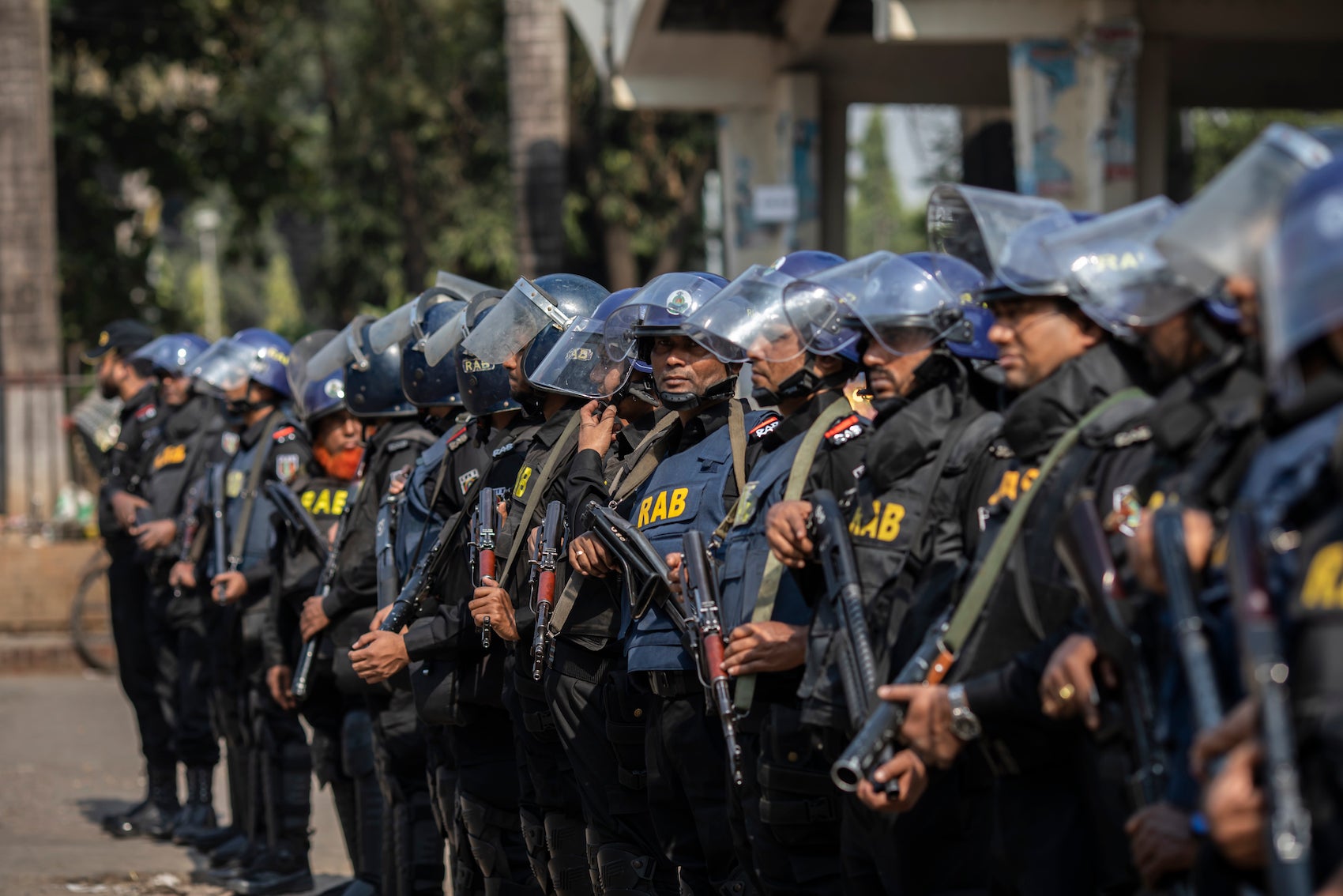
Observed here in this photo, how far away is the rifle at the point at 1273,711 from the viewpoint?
2.45 m

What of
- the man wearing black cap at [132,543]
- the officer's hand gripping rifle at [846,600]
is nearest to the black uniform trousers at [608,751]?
the officer's hand gripping rifle at [846,600]

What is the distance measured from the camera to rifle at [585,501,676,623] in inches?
189

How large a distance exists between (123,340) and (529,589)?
17.0 feet

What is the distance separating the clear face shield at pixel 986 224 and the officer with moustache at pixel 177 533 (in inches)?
211

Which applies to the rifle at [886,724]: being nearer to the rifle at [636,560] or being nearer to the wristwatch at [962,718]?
the wristwatch at [962,718]

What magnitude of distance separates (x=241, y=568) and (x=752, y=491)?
415cm

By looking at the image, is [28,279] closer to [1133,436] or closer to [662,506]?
[662,506]

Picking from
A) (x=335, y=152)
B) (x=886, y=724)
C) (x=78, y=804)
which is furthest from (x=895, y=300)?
(x=335, y=152)

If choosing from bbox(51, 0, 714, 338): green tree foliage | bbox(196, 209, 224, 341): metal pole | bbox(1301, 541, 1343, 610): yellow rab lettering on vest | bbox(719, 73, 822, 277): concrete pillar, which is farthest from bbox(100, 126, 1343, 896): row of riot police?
bbox(196, 209, 224, 341): metal pole

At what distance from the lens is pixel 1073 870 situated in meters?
3.55

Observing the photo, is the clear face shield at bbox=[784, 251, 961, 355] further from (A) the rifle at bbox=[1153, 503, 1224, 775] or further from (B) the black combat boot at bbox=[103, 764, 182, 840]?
(B) the black combat boot at bbox=[103, 764, 182, 840]

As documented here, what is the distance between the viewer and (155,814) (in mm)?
9055

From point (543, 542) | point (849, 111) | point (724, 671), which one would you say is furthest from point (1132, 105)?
point (724, 671)

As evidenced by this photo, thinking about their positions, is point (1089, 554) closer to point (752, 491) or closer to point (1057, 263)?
point (1057, 263)
